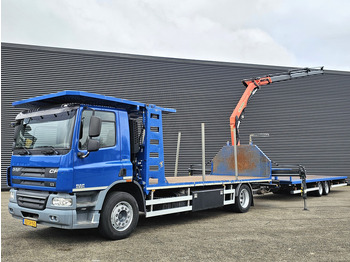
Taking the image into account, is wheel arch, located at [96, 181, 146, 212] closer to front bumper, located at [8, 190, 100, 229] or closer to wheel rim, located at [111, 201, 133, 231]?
wheel rim, located at [111, 201, 133, 231]

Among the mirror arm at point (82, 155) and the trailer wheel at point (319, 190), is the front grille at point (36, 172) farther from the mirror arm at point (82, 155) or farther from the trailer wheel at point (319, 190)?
the trailer wheel at point (319, 190)

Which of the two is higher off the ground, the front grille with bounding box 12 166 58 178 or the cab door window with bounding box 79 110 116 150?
the cab door window with bounding box 79 110 116 150

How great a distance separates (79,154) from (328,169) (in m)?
17.9

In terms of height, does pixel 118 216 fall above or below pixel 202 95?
below

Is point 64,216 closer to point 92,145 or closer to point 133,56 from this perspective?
point 92,145

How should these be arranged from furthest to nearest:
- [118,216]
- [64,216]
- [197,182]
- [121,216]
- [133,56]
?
[133,56] < [197,182] < [121,216] < [118,216] < [64,216]

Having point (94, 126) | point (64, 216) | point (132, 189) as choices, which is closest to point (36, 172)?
point (64, 216)

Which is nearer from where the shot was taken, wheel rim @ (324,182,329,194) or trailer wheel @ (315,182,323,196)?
trailer wheel @ (315,182,323,196)

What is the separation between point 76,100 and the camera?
612 centimetres

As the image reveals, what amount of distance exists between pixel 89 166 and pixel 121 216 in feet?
4.06

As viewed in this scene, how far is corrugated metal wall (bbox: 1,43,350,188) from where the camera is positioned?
17.1m

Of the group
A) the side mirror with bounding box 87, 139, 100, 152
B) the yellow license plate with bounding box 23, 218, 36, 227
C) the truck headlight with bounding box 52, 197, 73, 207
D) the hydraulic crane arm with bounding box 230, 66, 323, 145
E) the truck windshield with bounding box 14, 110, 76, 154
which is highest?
the hydraulic crane arm with bounding box 230, 66, 323, 145

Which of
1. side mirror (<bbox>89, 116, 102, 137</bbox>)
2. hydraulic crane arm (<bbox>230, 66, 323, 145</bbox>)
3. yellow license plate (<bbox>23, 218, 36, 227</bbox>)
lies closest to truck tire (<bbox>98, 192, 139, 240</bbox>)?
yellow license plate (<bbox>23, 218, 36, 227</bbox>)

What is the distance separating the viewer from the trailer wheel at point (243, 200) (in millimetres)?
9219
